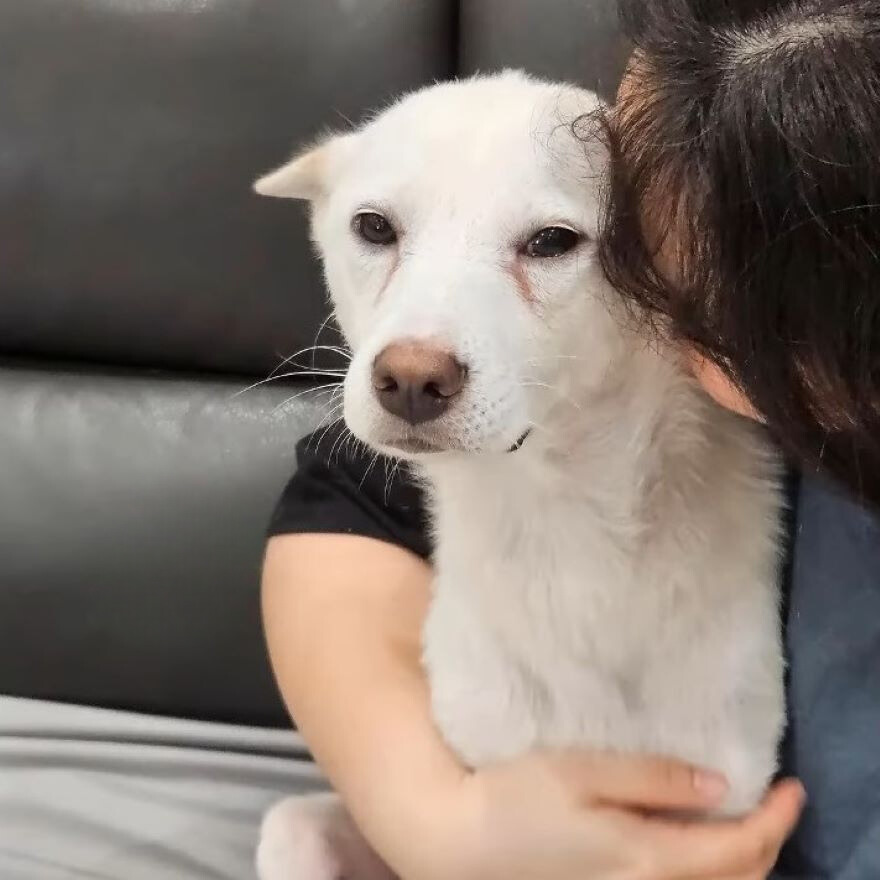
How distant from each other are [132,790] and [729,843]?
0.61m

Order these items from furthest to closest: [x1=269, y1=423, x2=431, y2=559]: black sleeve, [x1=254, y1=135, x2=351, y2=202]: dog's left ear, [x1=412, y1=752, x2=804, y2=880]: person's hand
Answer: [x1=269, y1=423, x2=431, y2=559]: black sleeve, [x1=254, y1=135, x2=351, y2=202]: dog's left ear, [x1=412, y1=752, x2=804, y2=880]: person's hand

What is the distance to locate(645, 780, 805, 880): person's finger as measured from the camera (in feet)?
2.18

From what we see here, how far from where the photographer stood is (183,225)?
1.06m

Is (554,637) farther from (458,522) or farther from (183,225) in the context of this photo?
(183,225)

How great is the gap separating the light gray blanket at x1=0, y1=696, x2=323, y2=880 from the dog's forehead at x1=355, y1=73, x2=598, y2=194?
0.64m

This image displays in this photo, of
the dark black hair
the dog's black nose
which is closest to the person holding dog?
the dark black hair

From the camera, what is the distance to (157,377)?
3.81ft

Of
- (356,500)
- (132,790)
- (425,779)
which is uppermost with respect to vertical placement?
(356,500)

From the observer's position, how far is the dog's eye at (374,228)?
27.3 inches

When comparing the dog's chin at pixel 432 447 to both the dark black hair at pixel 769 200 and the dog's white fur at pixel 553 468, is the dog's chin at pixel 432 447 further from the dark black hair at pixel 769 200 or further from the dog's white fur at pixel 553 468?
the dark black hair at pixel 769 200

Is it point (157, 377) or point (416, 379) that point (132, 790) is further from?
point (416, 379)

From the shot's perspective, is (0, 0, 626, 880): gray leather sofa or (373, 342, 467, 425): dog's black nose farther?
(0, 0, 626, 880): gray leather sofa

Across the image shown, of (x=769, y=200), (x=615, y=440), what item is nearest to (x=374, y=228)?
(x=615, y=440)

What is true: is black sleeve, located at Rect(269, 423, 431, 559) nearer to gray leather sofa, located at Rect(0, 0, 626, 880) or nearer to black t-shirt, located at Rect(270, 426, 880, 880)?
gray leather sofa, located at Rect(0, 0, 626, 880)
